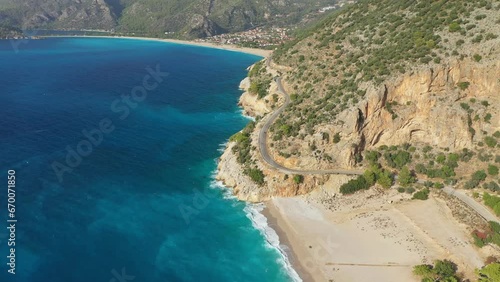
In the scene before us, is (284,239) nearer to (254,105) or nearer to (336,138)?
(336,138)

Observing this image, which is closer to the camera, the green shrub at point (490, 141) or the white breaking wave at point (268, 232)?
the white breaking wave at point (268, 232)

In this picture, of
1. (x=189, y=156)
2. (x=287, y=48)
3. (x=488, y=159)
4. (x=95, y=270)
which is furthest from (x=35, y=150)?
(x=488, y=159)

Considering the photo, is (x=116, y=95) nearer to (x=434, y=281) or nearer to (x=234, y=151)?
(x=234, y=151)

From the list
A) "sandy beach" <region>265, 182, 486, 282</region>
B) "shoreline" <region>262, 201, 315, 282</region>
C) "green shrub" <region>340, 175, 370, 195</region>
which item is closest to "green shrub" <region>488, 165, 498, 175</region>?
"sandy beach" <region>265, 182, 486, 282</region>

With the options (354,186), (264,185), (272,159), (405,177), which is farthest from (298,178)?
(405,177)

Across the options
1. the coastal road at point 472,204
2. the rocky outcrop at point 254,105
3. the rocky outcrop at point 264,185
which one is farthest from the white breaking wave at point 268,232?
the rocky outcrop at point 254,105

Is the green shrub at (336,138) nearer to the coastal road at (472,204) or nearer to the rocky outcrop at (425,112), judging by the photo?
the rocky outcrop at (425,112)

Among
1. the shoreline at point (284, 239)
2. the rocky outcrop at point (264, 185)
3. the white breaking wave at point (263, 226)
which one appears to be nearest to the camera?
the shoreline at point (284, 239)
